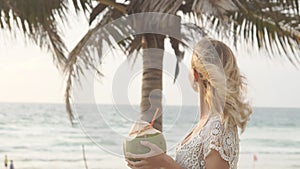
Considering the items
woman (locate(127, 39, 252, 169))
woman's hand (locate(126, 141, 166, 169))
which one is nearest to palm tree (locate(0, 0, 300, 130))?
woman (locate(127, 39, 252, 169))

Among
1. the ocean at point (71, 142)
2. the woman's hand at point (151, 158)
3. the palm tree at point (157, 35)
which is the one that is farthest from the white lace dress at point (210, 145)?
the ocean at point (71, 142)

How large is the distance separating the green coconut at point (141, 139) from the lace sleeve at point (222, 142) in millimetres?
150

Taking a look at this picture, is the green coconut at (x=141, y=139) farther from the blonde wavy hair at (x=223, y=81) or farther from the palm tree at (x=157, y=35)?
the palm tree at (x=157, y=35)

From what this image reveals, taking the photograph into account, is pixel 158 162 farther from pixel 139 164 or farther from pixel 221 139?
pixel 221 139

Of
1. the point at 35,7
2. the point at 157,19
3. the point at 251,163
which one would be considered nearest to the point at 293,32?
the point at 157,19

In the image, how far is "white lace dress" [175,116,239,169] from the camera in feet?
7.36

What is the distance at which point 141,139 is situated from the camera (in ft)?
7.38

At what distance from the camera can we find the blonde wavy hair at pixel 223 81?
Result: 2.26m

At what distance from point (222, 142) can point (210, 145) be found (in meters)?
0.04

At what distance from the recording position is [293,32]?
22.5ft

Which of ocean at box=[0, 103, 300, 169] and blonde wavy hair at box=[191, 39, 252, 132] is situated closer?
blonde wavy hair at box=[191, 39, 252, 132]

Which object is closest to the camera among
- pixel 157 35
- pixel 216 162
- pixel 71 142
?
pixel 216 162

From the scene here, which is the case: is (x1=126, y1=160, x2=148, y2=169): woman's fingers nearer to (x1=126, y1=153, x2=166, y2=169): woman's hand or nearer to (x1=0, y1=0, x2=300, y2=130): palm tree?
(x1=126, y1=153, x2=166, y2=169): woman's hand

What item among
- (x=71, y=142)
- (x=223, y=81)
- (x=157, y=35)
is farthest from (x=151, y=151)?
(x=71, y=142)
